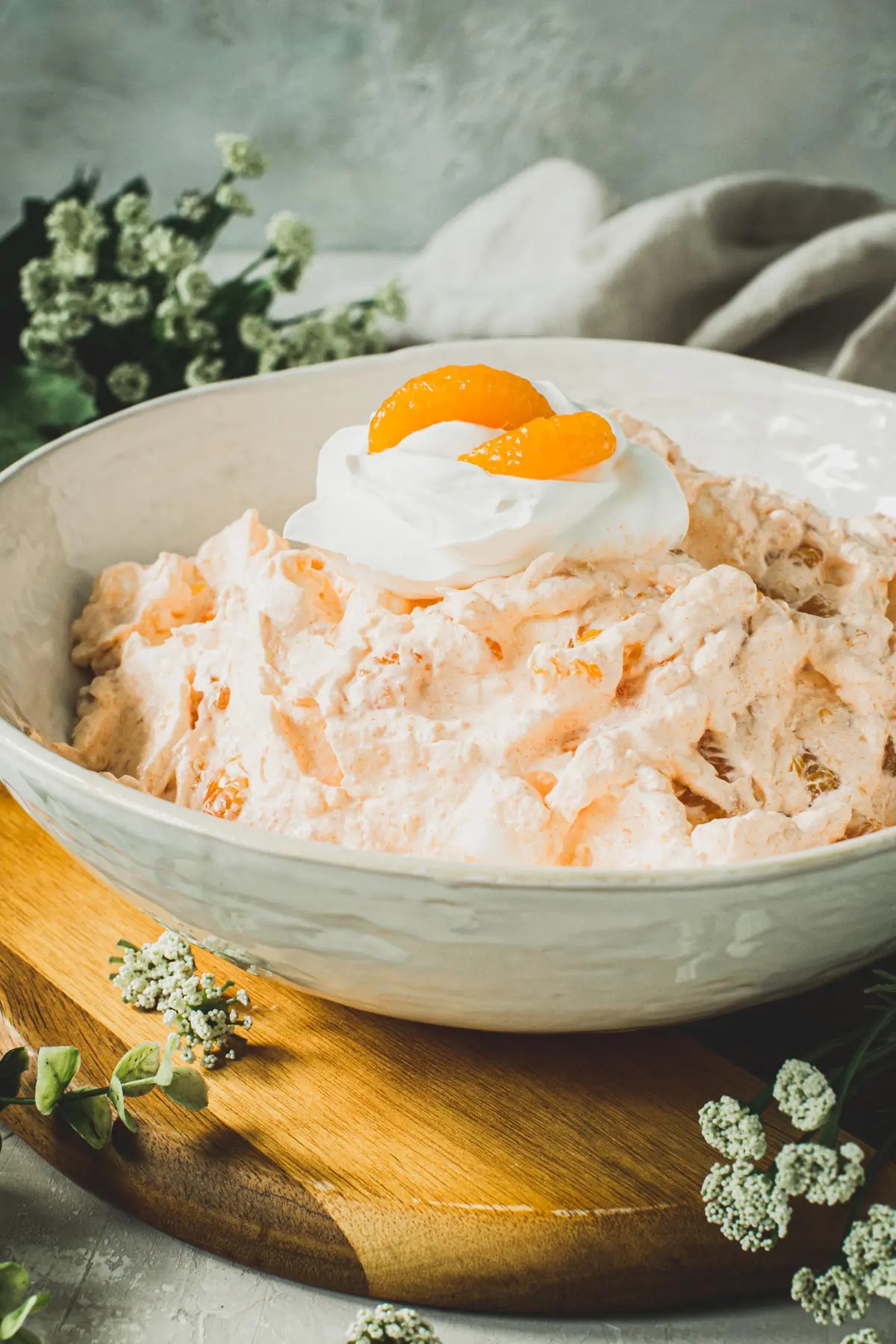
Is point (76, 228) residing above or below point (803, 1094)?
above

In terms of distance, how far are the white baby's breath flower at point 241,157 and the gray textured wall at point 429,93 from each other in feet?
3.66

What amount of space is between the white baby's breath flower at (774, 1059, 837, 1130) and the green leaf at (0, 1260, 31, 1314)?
2.20ft

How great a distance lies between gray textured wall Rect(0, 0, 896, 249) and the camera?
3.54 meters

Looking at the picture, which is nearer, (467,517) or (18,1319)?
(18,1319)

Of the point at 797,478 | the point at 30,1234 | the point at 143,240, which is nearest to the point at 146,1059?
the point at 30,1234

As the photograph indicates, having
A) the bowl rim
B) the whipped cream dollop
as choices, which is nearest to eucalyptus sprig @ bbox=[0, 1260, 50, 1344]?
→ the bowl rim

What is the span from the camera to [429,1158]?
132cm

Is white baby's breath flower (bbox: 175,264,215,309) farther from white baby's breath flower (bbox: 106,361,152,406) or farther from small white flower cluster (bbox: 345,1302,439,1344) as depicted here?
small white flower cluster (bbox: 345,1302,439,1344)

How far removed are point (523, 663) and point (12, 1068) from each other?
683 millimetres

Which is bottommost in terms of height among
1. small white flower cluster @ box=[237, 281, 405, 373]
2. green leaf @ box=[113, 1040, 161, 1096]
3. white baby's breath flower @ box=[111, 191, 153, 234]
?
green leaf @ box=[113, 1040, 161, 1096]

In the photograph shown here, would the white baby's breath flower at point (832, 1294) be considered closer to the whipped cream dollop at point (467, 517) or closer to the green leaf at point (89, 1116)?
the green leaf at point (89, 1116)

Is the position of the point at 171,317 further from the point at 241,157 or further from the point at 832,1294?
the point at 832,1294

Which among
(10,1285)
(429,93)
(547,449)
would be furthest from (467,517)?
(429,93)

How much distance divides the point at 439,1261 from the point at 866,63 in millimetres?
3407
